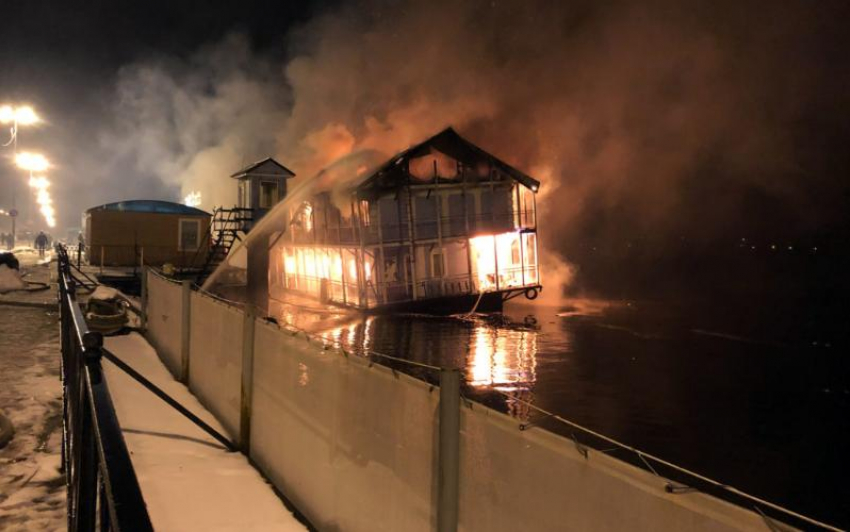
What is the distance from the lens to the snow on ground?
513 cm

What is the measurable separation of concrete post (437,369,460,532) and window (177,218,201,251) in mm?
34232

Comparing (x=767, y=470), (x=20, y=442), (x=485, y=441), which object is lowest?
(x=767, y=470)

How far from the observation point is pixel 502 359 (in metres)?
18.6

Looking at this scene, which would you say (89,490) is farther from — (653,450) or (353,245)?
(353,245)

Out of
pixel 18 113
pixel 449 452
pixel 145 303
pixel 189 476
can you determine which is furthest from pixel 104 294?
pixel 18 113

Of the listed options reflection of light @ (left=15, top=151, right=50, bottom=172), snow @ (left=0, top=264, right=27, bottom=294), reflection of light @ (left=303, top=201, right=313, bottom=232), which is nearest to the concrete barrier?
snow @ (left=0, top=264, right=27, bottom=294)

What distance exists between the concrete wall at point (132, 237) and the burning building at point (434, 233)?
30.7 feet

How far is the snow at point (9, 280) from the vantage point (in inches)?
781

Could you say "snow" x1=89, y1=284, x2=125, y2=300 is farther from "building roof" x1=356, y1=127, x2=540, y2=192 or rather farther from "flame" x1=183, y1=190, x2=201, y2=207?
"flame" x1=183, y1=190, x2=201, y2=207

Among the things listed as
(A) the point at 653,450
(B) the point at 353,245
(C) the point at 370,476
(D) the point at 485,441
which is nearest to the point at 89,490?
(D) the point at 485,441

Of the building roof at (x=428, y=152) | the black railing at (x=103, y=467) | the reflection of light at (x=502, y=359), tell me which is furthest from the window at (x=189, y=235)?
the black railing at (x=103, y=467)

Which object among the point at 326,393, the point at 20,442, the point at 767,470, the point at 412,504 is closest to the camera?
the point at 412,504

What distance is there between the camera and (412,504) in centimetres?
422

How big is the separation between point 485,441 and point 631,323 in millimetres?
29226
